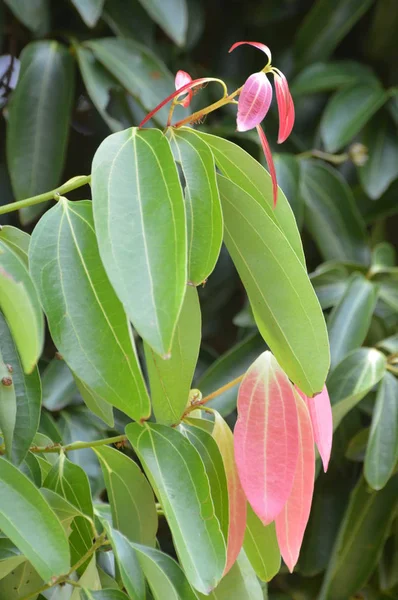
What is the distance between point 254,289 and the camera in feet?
1.27

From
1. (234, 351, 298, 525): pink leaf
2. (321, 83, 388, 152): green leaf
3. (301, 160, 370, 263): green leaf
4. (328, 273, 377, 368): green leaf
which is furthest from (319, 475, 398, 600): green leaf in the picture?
(234, 351, 298, 525): pink leaf

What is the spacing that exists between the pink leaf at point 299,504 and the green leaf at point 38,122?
505 mm

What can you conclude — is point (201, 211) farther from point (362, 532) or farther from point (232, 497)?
point (362, 532)

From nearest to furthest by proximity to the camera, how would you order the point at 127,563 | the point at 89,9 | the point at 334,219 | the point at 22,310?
the point at 22,310 → the point at 127,563 → the point at 89,9 → the point at 334,219

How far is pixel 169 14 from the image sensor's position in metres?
0.91

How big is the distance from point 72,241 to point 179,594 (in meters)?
0.19

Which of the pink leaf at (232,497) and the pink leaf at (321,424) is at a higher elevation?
the pink leaf at (321,424)

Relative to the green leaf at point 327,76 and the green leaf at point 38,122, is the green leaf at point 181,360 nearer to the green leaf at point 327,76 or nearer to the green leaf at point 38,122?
the green leaf at point 38,122

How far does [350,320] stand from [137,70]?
0.36 metres

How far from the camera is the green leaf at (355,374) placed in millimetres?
743

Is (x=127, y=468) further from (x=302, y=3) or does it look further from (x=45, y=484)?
(x=302, y=3)

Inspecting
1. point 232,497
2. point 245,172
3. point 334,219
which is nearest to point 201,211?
point 245,172

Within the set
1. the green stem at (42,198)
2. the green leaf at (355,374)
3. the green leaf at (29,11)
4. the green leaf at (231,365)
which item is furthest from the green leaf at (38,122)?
the green stem at (42,198)

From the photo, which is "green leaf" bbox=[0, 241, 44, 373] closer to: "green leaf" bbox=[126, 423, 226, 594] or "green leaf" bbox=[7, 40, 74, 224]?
"green leaf" bbox=[126, 423, 226, 594]
